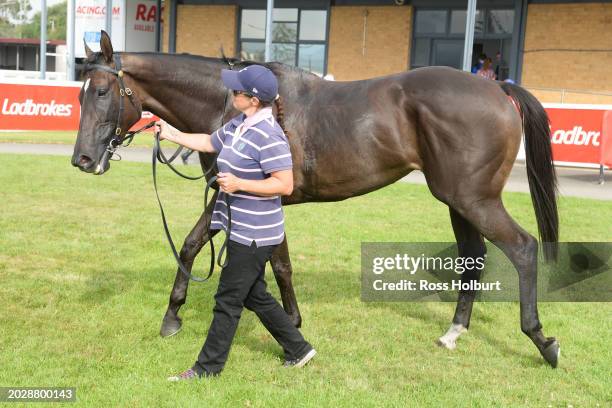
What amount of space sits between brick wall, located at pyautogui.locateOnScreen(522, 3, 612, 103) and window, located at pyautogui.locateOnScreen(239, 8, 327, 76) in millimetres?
7164

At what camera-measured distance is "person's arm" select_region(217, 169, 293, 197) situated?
3766 mm

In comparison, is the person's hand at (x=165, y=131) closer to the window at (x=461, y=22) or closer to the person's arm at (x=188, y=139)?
the person's arm at (x=188, y=139)

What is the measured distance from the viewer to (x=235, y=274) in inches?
157

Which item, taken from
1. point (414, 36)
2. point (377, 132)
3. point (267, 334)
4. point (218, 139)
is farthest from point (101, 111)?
point (414, 36)

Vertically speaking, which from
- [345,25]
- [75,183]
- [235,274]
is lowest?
[75,183]

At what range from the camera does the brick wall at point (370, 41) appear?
22.7 metres

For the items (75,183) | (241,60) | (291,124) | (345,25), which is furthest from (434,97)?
(345,25)

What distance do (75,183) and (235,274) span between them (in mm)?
7795

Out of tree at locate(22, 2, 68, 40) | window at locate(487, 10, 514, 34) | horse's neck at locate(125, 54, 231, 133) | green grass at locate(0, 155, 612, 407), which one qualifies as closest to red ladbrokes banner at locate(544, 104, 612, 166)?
green grass at locate(0, 155, 612, 407)

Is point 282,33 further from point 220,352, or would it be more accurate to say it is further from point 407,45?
point 220,352

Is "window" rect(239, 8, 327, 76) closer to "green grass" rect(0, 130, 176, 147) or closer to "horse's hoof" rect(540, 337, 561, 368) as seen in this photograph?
"green grass" rect(0, 130, 176, 147)

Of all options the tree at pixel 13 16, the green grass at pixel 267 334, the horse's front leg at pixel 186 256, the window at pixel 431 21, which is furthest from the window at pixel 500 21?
the tree at pixel 13 16

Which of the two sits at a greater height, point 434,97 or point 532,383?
point 434,97

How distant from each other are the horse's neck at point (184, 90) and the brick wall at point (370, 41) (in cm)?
1824
